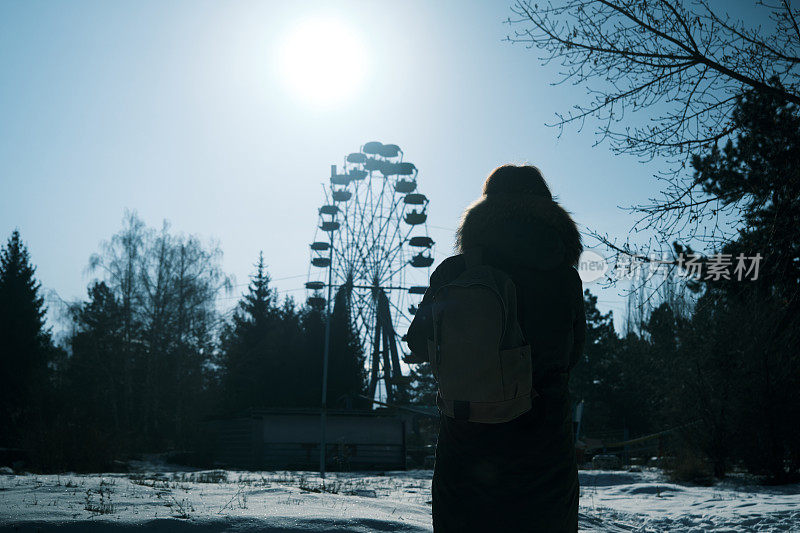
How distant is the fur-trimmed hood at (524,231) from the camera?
255 cm

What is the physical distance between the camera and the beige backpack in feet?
7.36

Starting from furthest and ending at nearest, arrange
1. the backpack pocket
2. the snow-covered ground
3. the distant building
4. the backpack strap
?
the distant building
the snow-covered ground
the backpack strap
the backpack pocket

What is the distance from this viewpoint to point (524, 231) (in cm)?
258

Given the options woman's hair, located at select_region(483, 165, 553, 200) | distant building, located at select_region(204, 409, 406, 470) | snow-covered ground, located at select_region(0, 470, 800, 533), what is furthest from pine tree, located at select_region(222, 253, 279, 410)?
woman's hair, located at select_region(483, 165, 553, 200)

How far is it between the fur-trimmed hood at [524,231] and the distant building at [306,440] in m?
26.2

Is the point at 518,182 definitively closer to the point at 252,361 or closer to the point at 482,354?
the point at 482,354

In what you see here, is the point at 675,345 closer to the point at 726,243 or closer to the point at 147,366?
the point at 726,243

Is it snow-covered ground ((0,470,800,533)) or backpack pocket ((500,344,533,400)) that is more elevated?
backpack pocket ((500,344,533,400))

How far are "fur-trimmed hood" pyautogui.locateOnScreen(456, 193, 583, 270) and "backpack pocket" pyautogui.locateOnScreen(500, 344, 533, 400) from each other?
386mm

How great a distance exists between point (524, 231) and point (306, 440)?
2834 cm

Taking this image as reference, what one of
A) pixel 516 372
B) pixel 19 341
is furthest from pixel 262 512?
pixel 19 341

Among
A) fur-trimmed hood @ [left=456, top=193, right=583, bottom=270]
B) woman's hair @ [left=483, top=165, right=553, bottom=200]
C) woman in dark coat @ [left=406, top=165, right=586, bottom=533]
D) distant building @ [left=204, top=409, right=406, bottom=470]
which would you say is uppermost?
woman's hair @ [left=483, top=165, right=553, bottom=200]

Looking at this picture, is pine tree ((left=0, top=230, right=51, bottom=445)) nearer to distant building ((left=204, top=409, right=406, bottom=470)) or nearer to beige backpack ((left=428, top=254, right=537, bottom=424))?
distant building ((left=204, top=409, right=406, bottom=470))

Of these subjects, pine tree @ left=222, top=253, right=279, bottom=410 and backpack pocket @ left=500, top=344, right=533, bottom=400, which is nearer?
backpack pocket @ left=500, top=344, right=533, bottom=400
